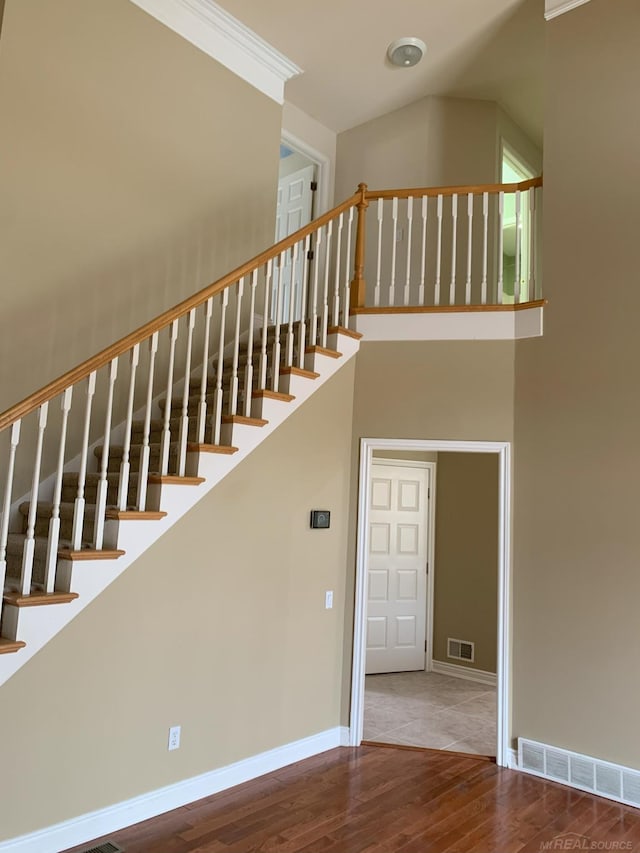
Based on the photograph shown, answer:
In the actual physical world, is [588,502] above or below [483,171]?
below

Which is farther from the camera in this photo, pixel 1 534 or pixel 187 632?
pixel 187 632

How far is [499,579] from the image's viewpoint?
13.0 ft

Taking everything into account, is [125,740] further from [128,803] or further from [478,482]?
[478,482]

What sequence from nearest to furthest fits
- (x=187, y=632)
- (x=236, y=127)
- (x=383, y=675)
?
(x=187, y=632), (x=236, y=127), (x=383, y=675)

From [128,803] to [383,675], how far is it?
10.5 ft

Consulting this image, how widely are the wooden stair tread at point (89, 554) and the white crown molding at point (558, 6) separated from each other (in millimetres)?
4403

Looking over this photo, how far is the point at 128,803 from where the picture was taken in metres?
3.00

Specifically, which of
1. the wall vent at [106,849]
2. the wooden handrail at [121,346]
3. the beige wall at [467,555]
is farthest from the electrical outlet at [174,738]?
the beige wall at [467,555]

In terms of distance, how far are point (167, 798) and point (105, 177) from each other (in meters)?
3.67

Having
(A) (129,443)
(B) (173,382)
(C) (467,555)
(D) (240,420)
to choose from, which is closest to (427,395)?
(D) (240,420)

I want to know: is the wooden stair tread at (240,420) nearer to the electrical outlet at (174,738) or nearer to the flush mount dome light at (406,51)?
the electrical outlet at (174,738)

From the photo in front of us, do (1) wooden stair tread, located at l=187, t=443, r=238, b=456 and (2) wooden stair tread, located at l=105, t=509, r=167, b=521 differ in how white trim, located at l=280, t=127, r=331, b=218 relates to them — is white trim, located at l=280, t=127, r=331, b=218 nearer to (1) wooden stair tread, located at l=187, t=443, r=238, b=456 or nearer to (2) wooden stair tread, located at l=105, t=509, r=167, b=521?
(1) wooden stair tread, located at l=187, t=443, r=238, b=456

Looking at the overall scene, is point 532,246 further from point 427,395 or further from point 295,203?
point 295,203

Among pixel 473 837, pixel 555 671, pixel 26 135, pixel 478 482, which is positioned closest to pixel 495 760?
pixel 555 671
